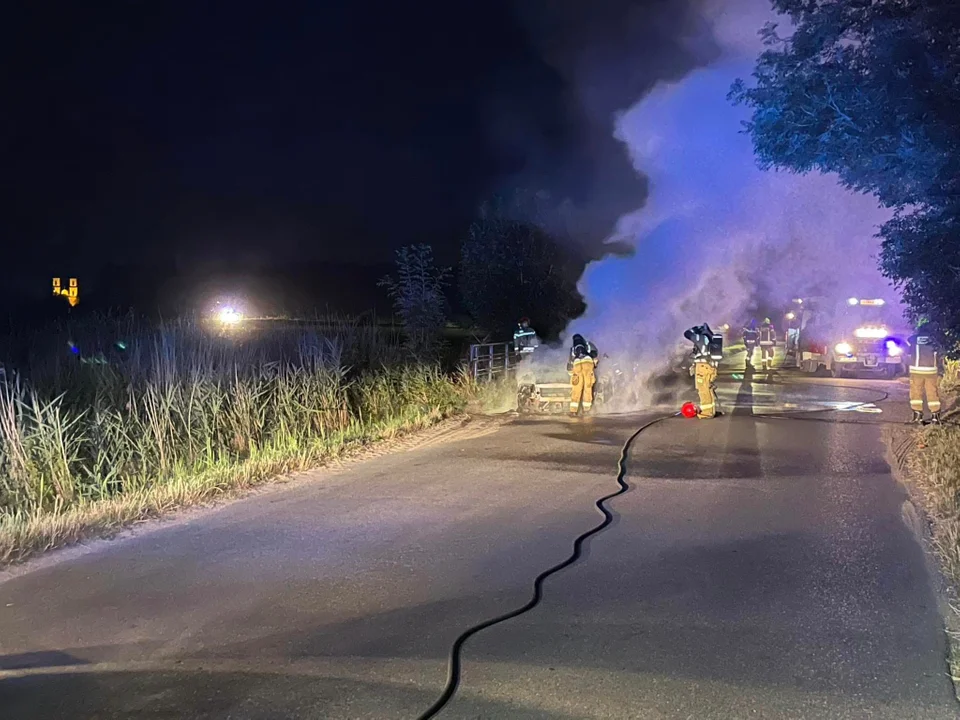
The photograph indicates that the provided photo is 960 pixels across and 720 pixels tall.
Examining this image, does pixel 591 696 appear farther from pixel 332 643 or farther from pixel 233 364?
pixel 233 364

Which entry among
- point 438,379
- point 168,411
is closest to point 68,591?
point 168,411

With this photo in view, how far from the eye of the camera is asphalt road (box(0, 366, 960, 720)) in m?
3.92

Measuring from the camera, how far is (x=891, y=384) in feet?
70.9

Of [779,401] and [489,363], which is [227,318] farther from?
[779,401]

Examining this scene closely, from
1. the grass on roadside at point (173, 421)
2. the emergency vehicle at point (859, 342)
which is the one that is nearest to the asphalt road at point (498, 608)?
the grass on roadside at point (173, 421)

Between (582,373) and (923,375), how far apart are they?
5.31 m

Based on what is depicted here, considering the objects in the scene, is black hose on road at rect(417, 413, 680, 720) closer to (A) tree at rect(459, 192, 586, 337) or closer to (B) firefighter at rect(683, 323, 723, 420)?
(B) firefighter at rect(683, 323, 723, 420)

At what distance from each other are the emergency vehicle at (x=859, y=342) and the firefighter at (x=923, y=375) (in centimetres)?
1146

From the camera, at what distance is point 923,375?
1279cm

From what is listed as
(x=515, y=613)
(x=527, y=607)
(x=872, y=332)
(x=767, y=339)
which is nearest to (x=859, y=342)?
(x=872, y=332)

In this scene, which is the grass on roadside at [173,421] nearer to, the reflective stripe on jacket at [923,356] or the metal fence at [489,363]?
the metal fence at [489,363]

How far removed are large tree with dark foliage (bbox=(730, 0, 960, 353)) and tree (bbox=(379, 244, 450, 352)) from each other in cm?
780

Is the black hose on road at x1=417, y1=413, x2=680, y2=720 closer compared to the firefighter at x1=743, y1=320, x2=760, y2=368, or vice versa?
the black hose on road at x1=417, y1=413, x2=680, y2=720

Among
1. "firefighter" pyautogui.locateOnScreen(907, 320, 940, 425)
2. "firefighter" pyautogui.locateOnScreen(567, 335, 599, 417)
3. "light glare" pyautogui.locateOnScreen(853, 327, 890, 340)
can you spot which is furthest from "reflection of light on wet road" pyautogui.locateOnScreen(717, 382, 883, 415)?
"light glare" pyautogui.locateOnScreen(853, 327, 890, 340)
